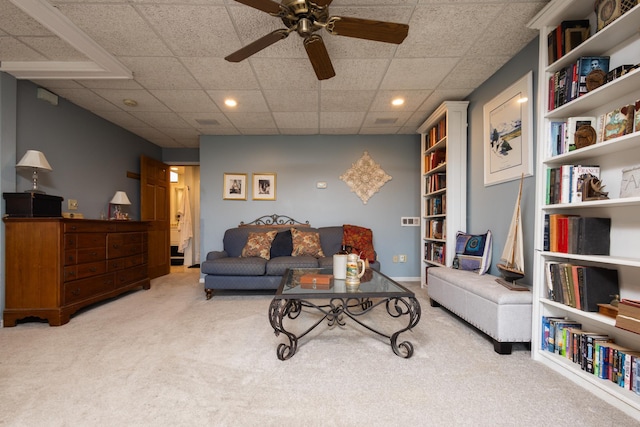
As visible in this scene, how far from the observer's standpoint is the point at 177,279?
4.73 m

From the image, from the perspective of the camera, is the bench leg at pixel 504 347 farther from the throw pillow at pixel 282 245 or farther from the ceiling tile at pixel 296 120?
the ceiling tile at pixel 296 120

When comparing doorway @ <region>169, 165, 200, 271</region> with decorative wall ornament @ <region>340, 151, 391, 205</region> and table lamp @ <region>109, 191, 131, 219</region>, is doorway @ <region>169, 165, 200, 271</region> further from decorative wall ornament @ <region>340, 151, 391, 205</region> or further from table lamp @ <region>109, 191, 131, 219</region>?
decorative wall ornament @ <region>340, 151, 391, 205</region>

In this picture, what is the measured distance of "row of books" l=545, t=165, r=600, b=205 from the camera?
66.1 inches

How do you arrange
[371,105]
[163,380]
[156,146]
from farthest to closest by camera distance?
[156,146] < [371,105] < [163,380]

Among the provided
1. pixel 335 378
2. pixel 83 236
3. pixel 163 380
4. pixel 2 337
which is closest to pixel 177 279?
pixel 83 236

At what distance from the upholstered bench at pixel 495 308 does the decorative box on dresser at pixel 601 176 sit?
0.08 metres

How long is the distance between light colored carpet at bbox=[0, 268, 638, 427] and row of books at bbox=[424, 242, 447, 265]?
3.71ft

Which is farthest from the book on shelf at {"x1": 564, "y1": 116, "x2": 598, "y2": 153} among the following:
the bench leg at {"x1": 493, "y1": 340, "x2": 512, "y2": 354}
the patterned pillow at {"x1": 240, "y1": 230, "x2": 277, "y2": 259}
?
the patterned pillow at {"x1": 240, "y1": 230, "x2": 277, "y2": 259}

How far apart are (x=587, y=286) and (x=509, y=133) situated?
4.76ft

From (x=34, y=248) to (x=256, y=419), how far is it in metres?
2.73

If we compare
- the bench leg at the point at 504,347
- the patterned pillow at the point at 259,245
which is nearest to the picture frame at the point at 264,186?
the patterned pillow at the point at 259,245

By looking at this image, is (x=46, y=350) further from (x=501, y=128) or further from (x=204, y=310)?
(x=501, y=128)

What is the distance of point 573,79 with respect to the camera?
1.72 metres

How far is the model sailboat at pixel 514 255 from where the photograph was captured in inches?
84.7
